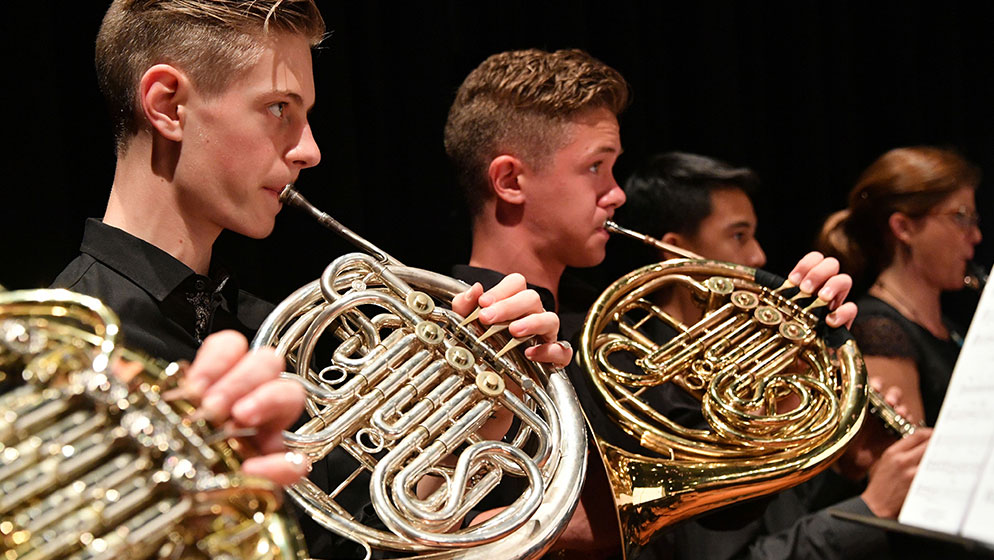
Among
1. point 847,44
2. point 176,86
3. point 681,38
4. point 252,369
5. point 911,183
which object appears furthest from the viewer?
point 847,44

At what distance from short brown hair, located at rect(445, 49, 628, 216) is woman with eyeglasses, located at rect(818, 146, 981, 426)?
100 centimetres

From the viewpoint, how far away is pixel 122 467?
75 centimetres

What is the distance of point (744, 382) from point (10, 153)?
133 centimetres

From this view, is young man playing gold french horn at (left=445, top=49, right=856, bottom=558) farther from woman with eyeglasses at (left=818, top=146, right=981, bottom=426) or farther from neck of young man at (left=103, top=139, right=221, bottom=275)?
woman with eyeglasses at (left=818, top=146, right=981, bottom=426)

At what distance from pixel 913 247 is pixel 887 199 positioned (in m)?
0.15

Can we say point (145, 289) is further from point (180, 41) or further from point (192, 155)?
point (180, 41)

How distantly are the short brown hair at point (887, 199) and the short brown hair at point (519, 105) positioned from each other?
1008mm

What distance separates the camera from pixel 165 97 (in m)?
1.31

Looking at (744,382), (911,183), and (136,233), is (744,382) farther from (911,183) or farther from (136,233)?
(911,183)

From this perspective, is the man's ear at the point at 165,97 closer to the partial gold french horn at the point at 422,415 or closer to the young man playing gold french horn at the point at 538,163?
the partial gold french horn at the point at 422,415

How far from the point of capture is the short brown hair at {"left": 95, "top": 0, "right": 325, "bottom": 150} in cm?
132

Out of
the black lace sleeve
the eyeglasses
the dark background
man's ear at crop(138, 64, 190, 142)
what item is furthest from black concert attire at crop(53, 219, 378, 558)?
the eyeglasses

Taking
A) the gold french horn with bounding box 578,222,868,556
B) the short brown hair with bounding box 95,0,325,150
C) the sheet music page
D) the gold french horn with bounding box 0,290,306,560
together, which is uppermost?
the short brown hair with bounding box 95,0,325,150

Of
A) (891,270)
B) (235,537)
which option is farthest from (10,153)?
(891,270)
